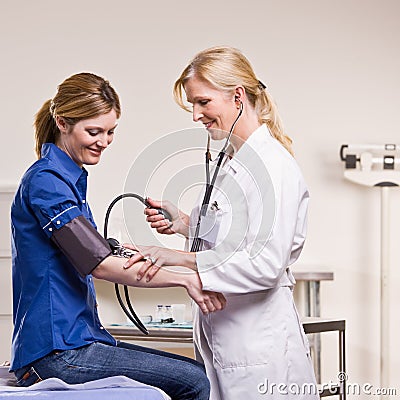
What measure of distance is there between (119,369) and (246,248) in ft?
1.27

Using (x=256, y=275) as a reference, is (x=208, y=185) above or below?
above

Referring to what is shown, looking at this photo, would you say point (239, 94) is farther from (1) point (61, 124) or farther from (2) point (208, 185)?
(1) point (61, 124)

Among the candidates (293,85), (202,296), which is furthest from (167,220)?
(293,85)

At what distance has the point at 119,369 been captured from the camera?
1.59 meters

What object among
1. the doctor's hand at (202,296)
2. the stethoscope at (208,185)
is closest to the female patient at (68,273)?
the doctor's hand at (202,296)

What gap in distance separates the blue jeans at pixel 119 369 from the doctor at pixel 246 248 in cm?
18

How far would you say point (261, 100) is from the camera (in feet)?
Result: 6.38

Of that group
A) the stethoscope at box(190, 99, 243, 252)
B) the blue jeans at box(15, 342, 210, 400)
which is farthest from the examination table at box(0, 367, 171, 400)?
the stethoscope at box(190, 99, 243, 252)

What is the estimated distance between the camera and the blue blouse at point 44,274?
1.56 meters

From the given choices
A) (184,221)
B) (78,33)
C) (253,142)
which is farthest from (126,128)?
(253,142)

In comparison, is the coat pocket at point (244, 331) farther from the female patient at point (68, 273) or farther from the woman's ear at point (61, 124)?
the woman's ear at point (61, 124)

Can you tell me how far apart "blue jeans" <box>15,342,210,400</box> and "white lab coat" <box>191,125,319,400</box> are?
0.17 meters

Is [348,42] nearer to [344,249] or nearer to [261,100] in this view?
[344,249]

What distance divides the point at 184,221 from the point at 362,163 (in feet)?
4.50
